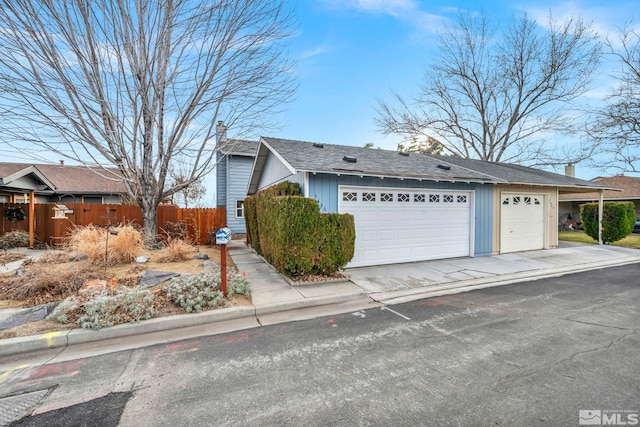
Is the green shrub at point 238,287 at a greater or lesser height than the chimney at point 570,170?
lesser

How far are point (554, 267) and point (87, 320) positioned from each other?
10517mm

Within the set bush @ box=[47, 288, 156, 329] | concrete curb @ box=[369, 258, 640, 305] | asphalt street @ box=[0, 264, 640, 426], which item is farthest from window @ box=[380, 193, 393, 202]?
bush @ box=[47, 288, 156, 329]

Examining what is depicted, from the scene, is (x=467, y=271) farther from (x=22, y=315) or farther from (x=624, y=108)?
(x=624, y=108)

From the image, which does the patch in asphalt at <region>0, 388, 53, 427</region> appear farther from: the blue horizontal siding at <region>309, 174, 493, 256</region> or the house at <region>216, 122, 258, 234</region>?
the house at <region>216, 122, 258, 234</region>

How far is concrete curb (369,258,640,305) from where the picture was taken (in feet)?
17.5

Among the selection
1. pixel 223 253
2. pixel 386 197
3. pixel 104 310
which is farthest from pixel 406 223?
pixel 104 310

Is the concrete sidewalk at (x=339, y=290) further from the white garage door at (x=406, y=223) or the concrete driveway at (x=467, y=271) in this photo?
Result: the white garage door at (x=406, y=223)

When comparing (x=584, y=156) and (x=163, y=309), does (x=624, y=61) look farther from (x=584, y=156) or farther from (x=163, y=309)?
(x=163, y=309)

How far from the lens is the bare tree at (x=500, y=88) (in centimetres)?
1730

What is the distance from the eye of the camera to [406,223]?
804 cm

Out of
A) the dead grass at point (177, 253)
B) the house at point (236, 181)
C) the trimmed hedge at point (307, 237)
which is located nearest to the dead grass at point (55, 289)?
the dead grass at point (177, 253)

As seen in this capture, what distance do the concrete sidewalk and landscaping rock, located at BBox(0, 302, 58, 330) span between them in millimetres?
509

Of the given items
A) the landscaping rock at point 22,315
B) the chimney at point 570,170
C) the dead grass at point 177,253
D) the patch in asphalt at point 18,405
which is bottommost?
the patch in asphalt at point 18,405

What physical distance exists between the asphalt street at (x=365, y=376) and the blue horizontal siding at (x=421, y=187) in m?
Answer: 3.47
